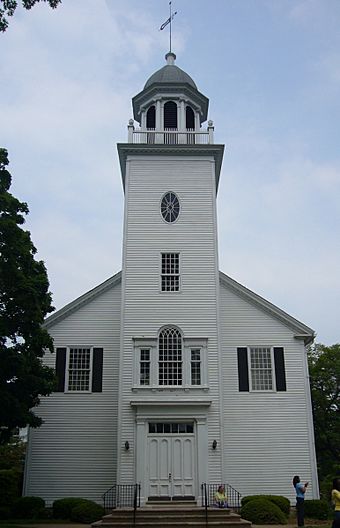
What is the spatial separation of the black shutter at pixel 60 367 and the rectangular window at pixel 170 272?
4.94m

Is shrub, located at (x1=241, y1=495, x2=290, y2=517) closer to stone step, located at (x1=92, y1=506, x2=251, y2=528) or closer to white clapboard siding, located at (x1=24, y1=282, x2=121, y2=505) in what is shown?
stone step, located at (x1=92, y1=506, x2=251, y2=528)

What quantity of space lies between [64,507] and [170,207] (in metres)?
12.0

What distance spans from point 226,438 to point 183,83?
586 inches

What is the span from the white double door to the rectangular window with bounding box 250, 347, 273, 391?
3868 millimetres

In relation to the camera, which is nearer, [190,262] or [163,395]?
[163,395]

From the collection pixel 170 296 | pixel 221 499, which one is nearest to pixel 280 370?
pixel 170 296

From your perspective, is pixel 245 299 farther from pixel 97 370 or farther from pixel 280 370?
pixel 97 370

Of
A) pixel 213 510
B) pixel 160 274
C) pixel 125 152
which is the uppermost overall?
pixel 125 152

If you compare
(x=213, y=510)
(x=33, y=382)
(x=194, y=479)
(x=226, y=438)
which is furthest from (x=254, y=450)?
(x=33, y=382)

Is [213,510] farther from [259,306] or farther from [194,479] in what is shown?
[259,306]

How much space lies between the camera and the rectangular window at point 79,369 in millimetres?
23234

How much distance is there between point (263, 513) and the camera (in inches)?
744

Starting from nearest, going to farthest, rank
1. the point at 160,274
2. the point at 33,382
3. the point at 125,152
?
1. the point at 33,382
2. the point at 160,274
3. the point at 125,152

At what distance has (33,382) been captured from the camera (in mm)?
18922
